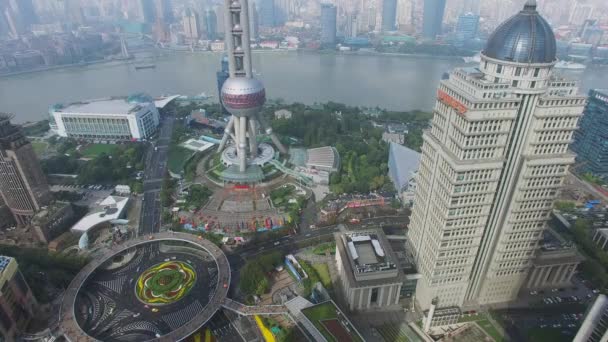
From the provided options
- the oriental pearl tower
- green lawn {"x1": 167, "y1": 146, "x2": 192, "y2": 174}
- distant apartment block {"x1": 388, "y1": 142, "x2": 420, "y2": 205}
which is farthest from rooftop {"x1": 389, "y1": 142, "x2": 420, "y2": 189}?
green lawn {"x1": 167, "y1": 146, "x2": 192, "y2": 174}

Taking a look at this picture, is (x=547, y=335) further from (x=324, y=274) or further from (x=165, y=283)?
(x=165, y=283)

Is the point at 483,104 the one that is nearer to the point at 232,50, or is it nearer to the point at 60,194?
the point at 232,50

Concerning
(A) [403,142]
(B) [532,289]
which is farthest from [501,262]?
(A) [403,142]

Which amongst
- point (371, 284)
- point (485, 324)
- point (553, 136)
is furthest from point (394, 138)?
point (553, 136)

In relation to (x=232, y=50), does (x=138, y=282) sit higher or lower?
lower

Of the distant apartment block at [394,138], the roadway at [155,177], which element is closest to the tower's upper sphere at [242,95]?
the roadway at [155,177]

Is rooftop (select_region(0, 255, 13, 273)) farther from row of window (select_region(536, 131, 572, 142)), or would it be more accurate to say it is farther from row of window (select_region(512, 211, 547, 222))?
row of window (select_region(536, 131, 572, 142))
